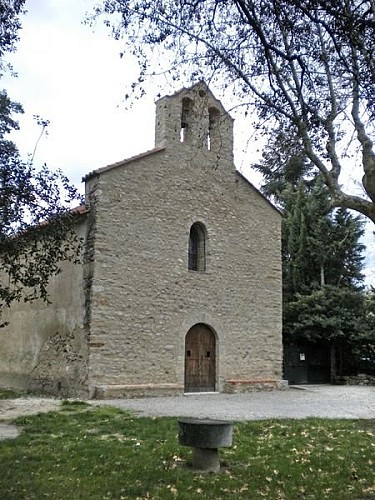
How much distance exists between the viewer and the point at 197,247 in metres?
17.5

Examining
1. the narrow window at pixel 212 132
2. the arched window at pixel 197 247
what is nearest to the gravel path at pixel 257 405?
the arched window at pixel 197 247

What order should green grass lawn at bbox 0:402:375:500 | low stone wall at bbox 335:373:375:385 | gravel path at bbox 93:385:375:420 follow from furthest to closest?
low stone wall at bbox 335:373:375:385 → gravel path at bbox 93:385:375:420 → green grass lawn at bbox 0:402:375:500

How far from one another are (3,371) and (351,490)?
14.6 meters

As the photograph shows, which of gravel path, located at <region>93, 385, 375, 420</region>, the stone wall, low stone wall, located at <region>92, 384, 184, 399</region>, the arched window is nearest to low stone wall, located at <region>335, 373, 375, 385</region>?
gravel path, located at <region>93, 385, 375, 420</region>

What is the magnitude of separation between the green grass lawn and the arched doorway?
6418mm

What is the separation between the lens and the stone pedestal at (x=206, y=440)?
661 centimetres

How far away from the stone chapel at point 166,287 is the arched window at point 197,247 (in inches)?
1.4

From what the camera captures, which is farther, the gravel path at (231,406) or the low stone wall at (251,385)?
the low stone wall at (251,385)

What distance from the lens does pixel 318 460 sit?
283 inches

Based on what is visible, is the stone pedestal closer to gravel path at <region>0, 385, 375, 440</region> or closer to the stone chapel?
gravel path at <region>0, 385, 375, 440</region>

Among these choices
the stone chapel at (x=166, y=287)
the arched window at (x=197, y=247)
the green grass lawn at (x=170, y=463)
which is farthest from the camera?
the arched window at (x=197, y=247)

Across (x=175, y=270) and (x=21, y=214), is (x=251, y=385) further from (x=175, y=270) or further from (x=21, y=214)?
(x=21, y=214)

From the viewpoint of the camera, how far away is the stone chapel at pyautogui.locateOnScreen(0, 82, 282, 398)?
14.7m

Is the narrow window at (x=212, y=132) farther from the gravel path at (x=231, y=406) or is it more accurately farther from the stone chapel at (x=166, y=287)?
the gravel path at (x=231, y=406)
